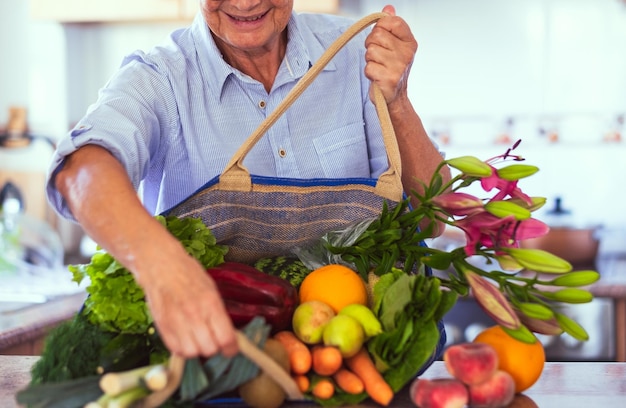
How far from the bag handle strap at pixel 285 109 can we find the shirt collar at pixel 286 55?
24 cm

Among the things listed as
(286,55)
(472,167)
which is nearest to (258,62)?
(286,55)

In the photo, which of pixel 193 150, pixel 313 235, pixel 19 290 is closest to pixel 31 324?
pixel 19 290

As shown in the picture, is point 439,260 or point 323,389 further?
point 439,260

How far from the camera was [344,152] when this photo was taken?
4.91 ft

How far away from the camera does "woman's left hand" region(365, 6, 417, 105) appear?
135 cm

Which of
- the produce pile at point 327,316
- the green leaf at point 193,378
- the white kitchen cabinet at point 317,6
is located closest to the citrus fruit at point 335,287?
the produce pile at point 327,316

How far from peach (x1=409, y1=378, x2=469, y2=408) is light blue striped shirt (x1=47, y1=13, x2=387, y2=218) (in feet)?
1.67

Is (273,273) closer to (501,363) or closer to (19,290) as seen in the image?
(501,363)

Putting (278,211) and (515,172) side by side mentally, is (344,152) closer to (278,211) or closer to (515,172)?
(278,211)

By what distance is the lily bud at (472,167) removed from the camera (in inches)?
43.8

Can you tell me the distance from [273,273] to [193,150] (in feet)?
1.04

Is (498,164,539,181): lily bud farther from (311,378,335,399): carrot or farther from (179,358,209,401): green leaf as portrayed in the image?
(179,358,209,401): green leaf

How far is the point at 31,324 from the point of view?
2.38 metres

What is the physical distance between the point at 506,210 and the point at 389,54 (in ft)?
1.24
